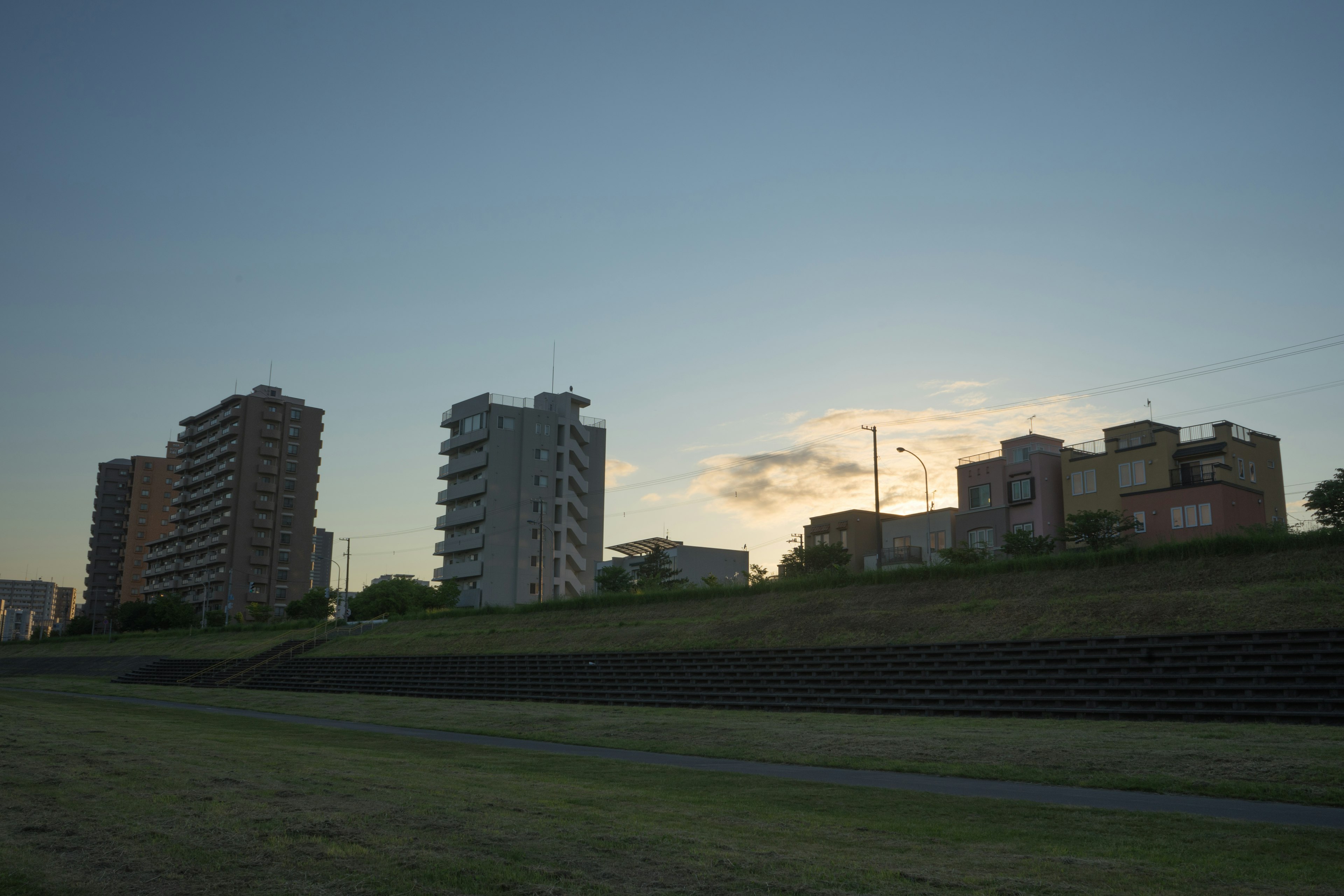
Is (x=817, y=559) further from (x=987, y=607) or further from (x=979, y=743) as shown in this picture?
(x=979, y=743)

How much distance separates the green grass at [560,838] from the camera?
666cm

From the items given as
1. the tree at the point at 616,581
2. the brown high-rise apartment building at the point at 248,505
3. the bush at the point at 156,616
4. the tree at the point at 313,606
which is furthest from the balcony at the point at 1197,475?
the brown high-rise apartment building at the point at 248,505

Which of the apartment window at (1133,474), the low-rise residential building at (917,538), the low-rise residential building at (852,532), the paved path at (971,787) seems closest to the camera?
the paved path at (971,787)

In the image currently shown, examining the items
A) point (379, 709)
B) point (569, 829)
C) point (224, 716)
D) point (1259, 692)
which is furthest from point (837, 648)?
point (569, 829)

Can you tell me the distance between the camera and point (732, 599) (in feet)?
161

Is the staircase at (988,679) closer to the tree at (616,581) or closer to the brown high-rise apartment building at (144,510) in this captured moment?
the tree at (616,581)

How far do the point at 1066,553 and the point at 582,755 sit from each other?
26.6 meters

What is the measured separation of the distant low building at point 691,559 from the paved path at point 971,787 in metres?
71.5

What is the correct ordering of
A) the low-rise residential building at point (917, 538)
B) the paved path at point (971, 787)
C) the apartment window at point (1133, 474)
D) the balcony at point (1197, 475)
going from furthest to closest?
the low-rise residential building at point (917, 538), the apartment window at point (1133, 474), the balcony at point (1197, 475), the paved path at point (971, 787)

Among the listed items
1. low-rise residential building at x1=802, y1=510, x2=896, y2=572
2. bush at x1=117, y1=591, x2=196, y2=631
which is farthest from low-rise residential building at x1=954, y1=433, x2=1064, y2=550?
bush at x1=117, y1=591, x2=196, y2=631

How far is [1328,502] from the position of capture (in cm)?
4431

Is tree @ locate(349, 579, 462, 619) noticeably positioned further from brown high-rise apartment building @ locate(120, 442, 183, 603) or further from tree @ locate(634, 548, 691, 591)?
brown high-rise apartment building @ locate(120, 442, 183, 603)

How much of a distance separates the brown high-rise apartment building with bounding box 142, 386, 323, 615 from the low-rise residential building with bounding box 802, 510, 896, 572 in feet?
254

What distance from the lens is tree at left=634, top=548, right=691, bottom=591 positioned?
77.4 meters
